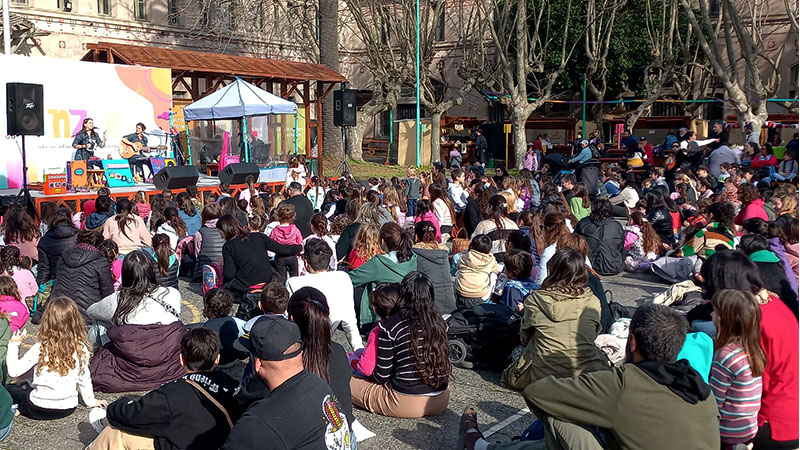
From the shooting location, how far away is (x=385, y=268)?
281 inches

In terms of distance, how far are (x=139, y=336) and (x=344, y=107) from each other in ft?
52.9

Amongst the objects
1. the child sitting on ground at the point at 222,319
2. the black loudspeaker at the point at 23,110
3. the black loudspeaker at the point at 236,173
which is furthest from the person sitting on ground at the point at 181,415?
the black loudspeaker at the point at 236,173

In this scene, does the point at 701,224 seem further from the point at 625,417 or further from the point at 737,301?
the point at 625,417

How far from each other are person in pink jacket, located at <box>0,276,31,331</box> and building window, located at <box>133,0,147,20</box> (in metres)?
27.9

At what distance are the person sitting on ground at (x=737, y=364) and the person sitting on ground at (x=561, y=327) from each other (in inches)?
41.2

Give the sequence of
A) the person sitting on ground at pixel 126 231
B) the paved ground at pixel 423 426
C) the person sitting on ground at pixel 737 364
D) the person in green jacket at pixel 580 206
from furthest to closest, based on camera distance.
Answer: the person in green jacket at pixel 580 206 < the person sitting on ground at pixel 126 231 < the paved ground at pixel 423 426 < the person sitting on ground at pixel 737 364

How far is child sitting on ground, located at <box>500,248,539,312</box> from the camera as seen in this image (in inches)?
258

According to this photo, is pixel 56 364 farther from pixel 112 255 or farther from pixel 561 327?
pixel 561 327

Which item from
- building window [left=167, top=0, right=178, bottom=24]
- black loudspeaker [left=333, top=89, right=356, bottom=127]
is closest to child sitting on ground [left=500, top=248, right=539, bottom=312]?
black loudspeaker [left=333, top=89, right=356, bottom=127]

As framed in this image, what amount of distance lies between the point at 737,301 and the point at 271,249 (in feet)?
17.4

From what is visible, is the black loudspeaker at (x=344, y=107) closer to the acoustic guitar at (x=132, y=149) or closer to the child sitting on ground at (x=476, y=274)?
the acoustic guitar at (x=132, y=149)

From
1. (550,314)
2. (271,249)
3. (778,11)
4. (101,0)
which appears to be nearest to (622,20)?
(778,11)

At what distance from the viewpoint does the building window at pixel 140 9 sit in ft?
104

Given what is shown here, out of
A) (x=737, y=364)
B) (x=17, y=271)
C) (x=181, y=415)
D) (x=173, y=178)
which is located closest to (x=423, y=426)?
(x=181, y=415)
